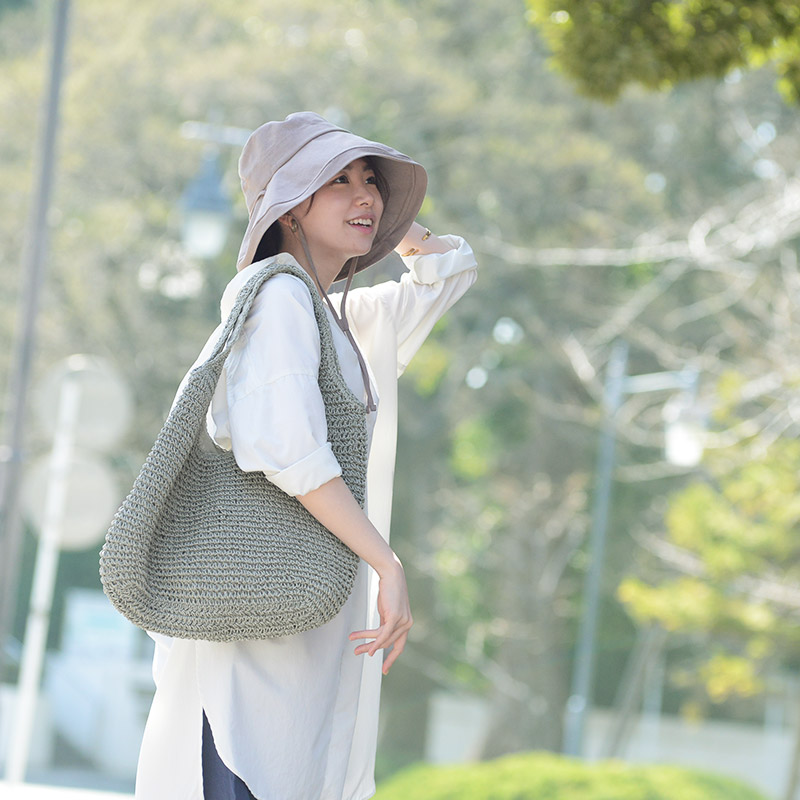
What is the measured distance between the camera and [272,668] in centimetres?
158

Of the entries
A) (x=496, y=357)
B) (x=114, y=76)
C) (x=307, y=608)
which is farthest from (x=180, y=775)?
(x=496, y=357)

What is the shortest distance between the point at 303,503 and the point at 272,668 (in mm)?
209

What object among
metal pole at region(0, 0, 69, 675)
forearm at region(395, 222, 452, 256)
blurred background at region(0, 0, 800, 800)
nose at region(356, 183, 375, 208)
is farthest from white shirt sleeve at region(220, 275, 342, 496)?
blurred background at region(0, 0, 800, 800)

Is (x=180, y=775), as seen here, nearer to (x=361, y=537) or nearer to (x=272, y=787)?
(x=272, y=787)

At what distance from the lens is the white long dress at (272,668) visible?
1.51 meters

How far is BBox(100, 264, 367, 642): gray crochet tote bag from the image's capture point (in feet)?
4.78

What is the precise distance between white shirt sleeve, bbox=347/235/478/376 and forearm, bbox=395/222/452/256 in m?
0.02

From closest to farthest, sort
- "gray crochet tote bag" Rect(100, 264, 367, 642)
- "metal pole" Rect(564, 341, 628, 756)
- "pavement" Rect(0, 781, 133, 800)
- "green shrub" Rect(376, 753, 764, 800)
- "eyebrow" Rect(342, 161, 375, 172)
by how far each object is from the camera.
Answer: "gray crochet tote bag" Rect(100, 264, 367, 642), "eyebrow" Rect(342, 161, 375, 172), "pavement" Rect(0, 781, 133, 800), "green shrub" Rect(376, 753, 764, 800), "metal pole" Rect(564, 341, 628, 756)

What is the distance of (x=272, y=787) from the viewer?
1.56 m

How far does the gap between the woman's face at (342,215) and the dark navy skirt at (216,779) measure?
0.63 m

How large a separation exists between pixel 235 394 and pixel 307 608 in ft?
0.86

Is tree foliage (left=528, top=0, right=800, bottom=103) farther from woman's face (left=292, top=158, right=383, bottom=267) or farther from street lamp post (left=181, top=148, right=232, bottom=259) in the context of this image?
street lamp post (left=181, top=148, right=232, bottom=259)

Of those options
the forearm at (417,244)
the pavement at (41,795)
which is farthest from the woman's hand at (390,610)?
the pavement at (41,795)

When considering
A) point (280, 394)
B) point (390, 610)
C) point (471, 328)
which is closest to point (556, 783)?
point (390, 610)
